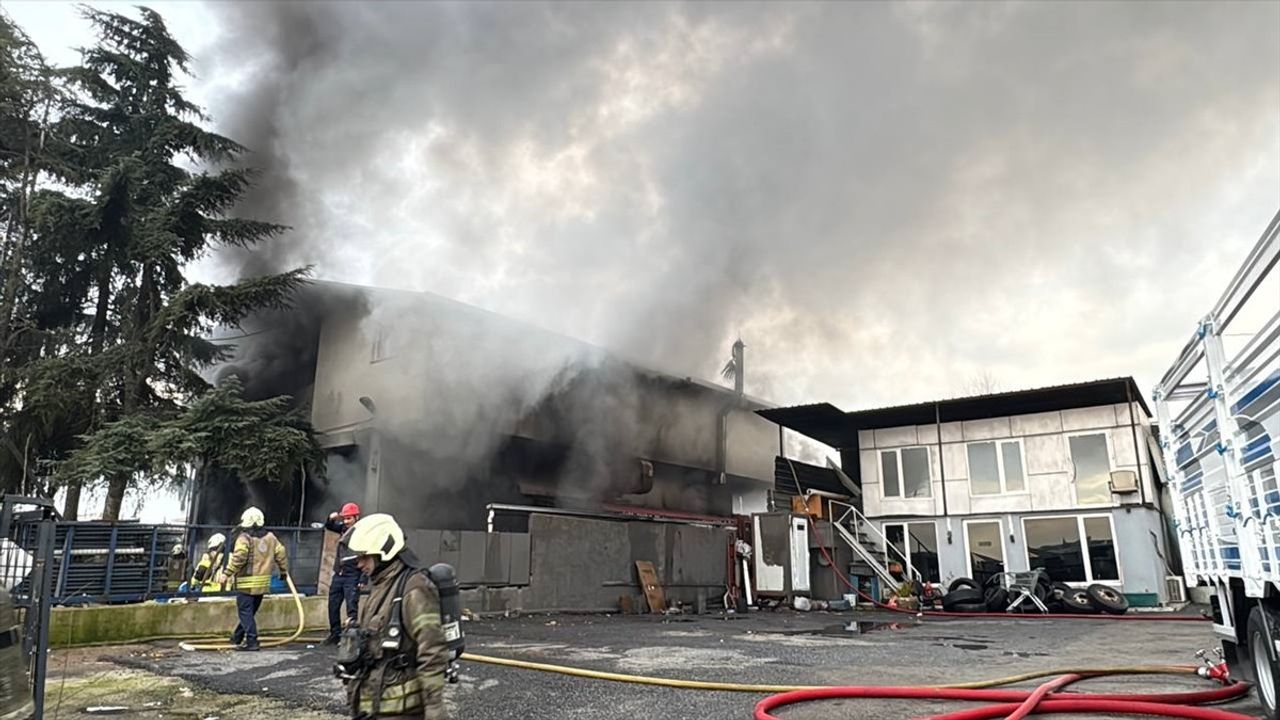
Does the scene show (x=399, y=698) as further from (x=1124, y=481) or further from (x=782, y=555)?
(x=1124, y=481)

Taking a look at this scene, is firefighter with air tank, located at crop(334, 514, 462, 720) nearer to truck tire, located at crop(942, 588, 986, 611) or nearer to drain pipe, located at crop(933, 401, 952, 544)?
truck tire, located at crop(942, 588, 986, 611)

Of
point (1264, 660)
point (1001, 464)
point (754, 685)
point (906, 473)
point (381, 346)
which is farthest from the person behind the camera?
point (906, 473)

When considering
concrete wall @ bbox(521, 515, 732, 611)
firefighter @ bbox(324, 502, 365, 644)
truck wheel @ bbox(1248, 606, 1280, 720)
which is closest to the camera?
truck wheel @ bbox(1248, 606, 1280, 720)

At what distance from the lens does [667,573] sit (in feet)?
49.0

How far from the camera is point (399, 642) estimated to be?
2902 mm

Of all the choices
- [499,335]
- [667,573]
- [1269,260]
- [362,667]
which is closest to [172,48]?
[499,335]

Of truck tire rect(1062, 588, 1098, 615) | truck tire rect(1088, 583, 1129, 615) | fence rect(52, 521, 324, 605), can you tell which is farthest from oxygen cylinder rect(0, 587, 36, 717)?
truck tire rect(1088, 583, 1129, 615)

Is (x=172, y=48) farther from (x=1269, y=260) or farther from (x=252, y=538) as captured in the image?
(x=1269, y=260)

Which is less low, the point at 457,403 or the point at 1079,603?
the point at 457,403

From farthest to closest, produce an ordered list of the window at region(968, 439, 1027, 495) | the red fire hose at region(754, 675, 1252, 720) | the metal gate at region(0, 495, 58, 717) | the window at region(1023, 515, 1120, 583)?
the window at region(968, 439, 1027, 495), the window at region(1023, 515, 1120, 583), the red fire hose at region(754, 675, 1252, 720), the metal gate at region(0, 495, 58, 717)

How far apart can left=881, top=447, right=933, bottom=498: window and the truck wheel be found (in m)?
13.4

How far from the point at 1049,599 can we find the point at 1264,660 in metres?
10.9

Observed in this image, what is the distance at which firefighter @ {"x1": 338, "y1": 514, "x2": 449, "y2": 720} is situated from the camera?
2871mm

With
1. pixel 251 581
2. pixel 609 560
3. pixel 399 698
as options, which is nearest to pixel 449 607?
pixel 399 698
